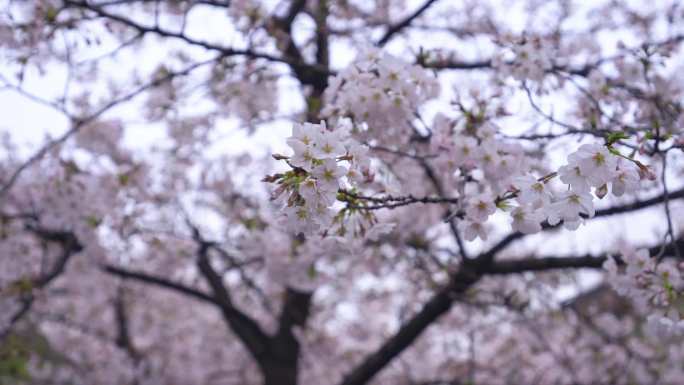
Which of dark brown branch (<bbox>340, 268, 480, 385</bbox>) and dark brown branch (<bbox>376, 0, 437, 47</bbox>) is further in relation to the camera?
dark brown branch (<bbox>376, 0, 437, 47</bbox>)

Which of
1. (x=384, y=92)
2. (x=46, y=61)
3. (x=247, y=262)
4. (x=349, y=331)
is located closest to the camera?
(x=384, y=92)

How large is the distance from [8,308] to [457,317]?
5856mm

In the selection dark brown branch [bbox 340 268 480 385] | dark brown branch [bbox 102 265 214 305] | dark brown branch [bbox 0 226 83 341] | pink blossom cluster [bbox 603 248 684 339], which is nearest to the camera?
pink blossom cluster [bbox 603 248 684 339]

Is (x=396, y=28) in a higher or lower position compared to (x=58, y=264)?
higher

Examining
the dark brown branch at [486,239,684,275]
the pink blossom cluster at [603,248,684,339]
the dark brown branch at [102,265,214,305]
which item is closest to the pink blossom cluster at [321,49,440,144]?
the pink blossom cluster at [603,248,684,339]

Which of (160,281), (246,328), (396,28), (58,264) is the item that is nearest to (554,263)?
(396,28)

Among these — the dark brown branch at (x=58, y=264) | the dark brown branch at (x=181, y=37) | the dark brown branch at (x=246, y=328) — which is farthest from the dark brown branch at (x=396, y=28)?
the dark brown branch at (x=58, y=264)

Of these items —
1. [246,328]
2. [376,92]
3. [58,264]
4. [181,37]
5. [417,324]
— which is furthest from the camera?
[246,328]

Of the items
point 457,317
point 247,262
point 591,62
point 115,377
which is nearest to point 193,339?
point 115,377

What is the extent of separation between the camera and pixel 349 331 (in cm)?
1009

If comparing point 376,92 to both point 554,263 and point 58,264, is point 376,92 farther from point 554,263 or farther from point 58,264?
point 58,264

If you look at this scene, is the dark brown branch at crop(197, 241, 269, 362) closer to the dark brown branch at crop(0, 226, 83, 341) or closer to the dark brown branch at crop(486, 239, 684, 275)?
the dark brown branch at crop(0, 226, 83, 341)

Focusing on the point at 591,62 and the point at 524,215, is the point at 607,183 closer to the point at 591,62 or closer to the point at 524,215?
the point at 524,215

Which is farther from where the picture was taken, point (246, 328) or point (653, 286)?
point (246, 328)
